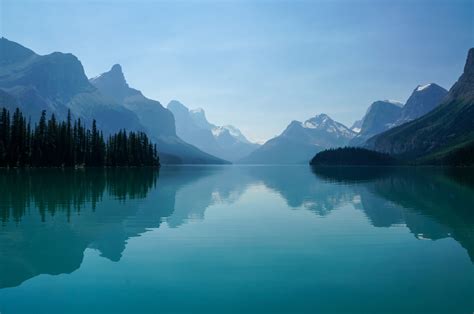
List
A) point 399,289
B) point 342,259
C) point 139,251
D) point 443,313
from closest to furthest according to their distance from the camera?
1. point 443,313
2. point 399,289
3. point 342,259
4. point 139,251

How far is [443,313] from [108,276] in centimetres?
1405

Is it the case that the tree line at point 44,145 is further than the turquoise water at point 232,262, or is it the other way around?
the tree line at point 44,145

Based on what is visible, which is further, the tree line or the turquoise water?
the tree line

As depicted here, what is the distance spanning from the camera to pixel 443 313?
13.4m

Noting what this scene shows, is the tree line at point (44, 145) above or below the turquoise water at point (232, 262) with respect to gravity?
above

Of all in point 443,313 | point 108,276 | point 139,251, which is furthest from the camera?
point 139,251

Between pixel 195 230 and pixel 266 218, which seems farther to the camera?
pixel 266 218

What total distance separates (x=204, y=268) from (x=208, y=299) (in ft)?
13.5

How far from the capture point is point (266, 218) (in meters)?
36.5

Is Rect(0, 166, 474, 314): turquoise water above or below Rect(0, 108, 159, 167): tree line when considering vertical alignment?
below

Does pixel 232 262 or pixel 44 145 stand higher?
pixel 44 145

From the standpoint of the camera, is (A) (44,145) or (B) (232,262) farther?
(A) (44,145)

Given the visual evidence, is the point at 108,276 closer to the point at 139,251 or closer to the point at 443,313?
the point at 139,251

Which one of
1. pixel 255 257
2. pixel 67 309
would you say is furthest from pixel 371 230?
pixel 67 309
